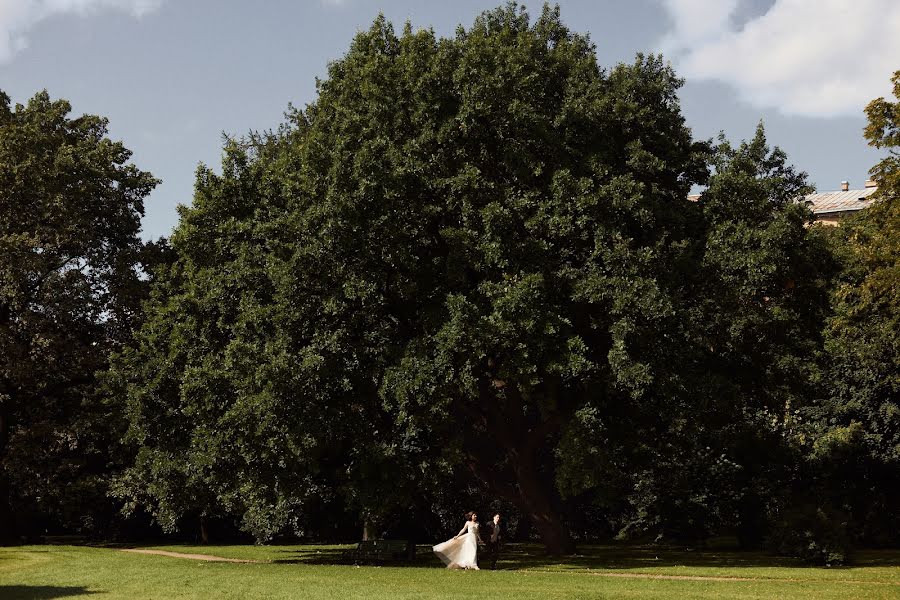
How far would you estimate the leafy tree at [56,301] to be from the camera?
131 ft

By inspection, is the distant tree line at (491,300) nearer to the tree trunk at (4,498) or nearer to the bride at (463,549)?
the bride at (463,549)

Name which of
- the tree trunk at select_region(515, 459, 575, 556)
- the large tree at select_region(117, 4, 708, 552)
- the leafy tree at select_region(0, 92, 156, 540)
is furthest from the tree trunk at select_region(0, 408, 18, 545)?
the tree trunk at select_region(515, 459, 575, 556)

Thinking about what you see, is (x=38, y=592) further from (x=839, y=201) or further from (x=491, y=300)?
(x=839, y=201)

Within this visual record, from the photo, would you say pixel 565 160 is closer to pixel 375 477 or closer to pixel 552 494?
pixel 375 477

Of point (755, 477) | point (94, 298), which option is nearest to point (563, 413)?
point (755, 477)

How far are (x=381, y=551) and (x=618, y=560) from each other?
8.11 m

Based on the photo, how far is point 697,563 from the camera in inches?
1179

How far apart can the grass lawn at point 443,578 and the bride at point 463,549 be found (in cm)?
52

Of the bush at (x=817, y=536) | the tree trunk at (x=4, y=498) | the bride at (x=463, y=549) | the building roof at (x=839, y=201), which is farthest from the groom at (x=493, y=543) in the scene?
the building roof at (x=839, y=201)

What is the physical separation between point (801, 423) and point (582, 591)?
2584cm

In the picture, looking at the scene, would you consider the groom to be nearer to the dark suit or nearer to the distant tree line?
the dark suit

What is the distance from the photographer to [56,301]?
40438 millimetres

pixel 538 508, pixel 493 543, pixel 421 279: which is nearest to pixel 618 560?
pixel 538 508

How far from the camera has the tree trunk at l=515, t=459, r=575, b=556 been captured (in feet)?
106
